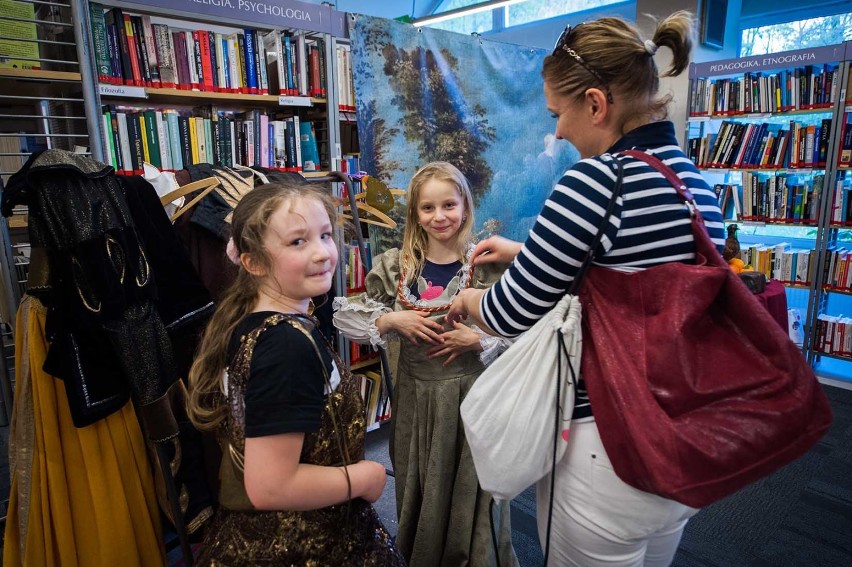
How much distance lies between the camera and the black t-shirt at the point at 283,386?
870mm

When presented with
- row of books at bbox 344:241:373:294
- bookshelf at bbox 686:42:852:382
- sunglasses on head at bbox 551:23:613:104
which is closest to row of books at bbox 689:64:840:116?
bookshelf at bbox 686:42:852:382

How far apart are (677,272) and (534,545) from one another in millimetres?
1653

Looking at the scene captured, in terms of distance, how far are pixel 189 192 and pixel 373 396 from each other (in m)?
1.58

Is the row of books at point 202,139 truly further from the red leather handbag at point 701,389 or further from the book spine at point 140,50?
the red leather handbag at point 701,389

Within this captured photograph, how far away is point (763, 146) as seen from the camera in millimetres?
4336

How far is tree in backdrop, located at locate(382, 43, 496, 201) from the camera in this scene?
2.76 metres

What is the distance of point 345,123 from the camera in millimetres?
3105

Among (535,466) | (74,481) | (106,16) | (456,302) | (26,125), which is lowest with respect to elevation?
(74,481)

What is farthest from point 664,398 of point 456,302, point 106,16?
point 106,16

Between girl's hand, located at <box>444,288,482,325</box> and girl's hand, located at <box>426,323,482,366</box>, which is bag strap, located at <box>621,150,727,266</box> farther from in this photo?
girl's hand, located at <box>426,323,482,366</box>

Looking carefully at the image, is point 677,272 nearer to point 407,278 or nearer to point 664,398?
point 664,398

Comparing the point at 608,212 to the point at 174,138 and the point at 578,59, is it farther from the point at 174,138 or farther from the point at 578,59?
the point at 174,138

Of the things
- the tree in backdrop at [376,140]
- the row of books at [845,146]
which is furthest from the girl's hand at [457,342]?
the row of books at [845,146]

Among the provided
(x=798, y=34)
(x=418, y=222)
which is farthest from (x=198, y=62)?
(x=798, y=34)
